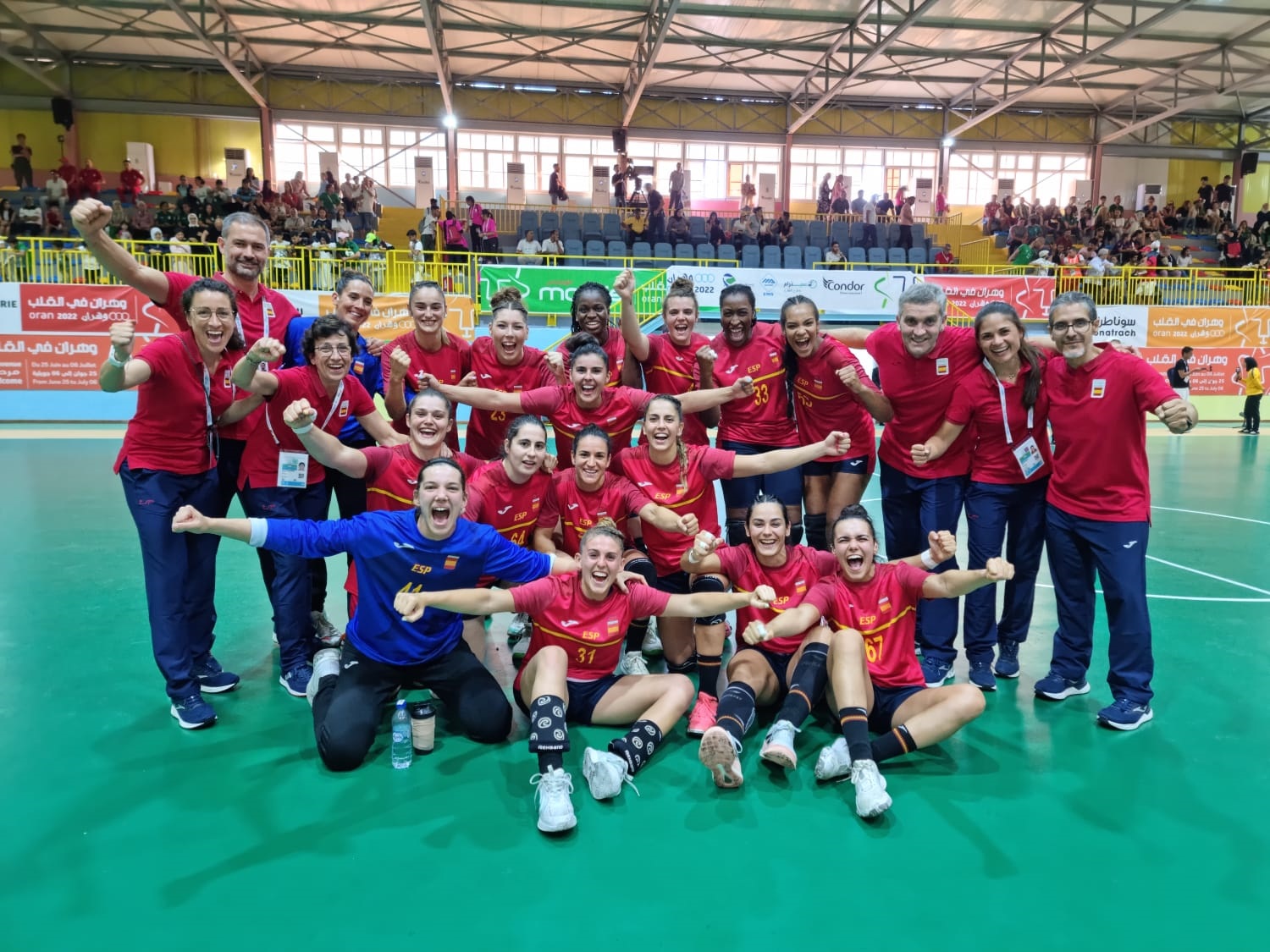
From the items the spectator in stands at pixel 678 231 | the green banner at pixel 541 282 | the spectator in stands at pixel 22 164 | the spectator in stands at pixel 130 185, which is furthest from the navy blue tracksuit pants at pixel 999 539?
the spectator in stands at pixel 22 164

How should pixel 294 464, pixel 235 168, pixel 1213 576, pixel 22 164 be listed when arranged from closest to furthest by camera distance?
pixel 294 464
pixel 1213 576
pixel 22 164
pixel 235 168

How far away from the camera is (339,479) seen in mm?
5199

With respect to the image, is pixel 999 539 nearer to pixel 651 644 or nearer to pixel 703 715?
pixel 703 715

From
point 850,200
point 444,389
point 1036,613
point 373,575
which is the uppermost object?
point 850,200

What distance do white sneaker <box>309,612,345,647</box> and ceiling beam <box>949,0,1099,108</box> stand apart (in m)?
22.2

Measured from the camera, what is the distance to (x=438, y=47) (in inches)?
826

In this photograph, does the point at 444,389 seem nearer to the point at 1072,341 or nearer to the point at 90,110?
the point at 1072,341

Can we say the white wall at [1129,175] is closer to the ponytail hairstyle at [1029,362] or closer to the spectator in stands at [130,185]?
the ponytail hairstyle at [1029,362]

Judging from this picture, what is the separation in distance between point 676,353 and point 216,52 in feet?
68.5

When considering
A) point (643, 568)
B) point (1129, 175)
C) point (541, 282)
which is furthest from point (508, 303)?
point (1129, 175)

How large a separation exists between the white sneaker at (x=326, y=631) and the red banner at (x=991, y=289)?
1655 centimetres

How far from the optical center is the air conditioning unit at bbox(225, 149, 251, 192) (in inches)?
1001

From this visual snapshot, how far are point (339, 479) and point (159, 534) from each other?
117 centimetres

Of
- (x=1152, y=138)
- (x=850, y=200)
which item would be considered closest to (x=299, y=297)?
(x=850, y=200)
